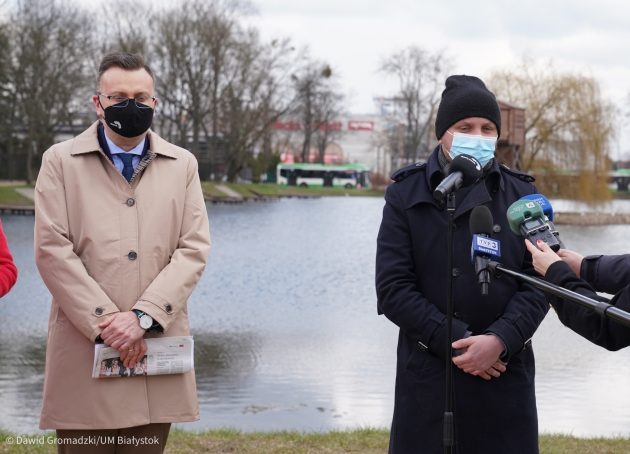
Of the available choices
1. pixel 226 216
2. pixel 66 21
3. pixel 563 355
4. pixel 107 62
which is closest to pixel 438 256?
pixel 107 62

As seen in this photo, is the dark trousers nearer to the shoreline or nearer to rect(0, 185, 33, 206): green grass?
the shoreline

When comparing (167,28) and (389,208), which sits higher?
(167,28)

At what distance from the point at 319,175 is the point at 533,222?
101 metres

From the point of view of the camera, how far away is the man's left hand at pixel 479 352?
394 centimetres

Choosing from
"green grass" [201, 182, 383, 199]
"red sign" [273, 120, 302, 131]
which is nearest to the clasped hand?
"green grass" [201, 182, 383, 199]

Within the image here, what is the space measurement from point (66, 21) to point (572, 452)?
188 ft

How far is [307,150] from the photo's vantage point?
104 meters

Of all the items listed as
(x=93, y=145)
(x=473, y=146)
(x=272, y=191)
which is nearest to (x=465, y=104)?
(x=473, y=146)

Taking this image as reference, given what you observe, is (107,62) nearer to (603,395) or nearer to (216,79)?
(603,395)

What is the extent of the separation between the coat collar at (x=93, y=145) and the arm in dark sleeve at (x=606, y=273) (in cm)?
189

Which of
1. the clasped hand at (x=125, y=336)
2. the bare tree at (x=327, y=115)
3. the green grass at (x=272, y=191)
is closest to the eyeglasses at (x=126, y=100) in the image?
the clasped hand at (x=125, y=336)

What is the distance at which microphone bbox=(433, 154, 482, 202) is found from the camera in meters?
3.79

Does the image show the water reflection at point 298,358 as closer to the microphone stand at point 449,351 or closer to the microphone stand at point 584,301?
the microphone stand at point 449,351

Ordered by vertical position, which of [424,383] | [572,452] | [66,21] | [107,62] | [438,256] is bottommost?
[572,452]
